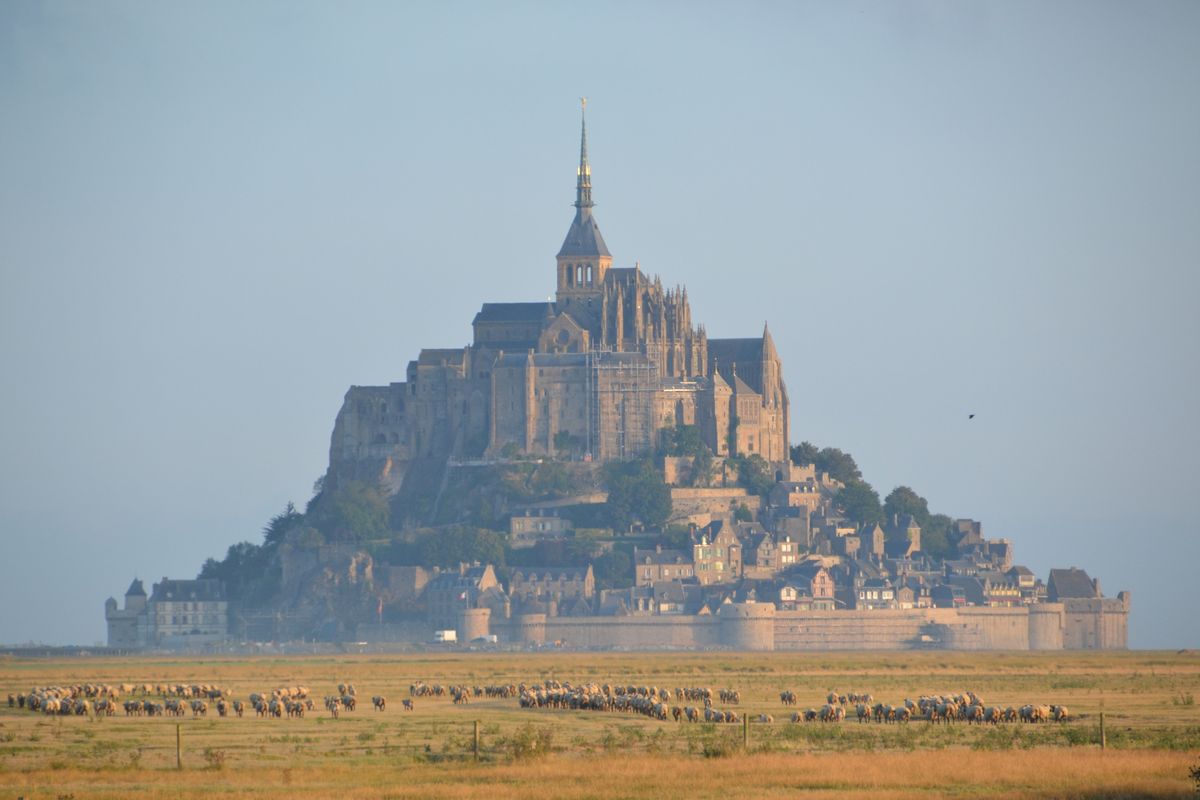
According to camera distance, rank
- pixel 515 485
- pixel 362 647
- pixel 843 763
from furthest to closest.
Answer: pixel 515 485 → pixel 362 647 → pixel 843 763

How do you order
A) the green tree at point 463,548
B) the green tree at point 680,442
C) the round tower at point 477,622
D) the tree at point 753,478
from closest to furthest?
1. the round tower at point 477,622
2. the green tree at point 463,548
3. the green tree at point 680,442
4. the tree at point 753,478

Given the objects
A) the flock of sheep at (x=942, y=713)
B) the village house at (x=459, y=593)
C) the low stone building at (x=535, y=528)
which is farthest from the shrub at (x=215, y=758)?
the low stone building at (x=535, y=528)

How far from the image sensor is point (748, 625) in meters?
150

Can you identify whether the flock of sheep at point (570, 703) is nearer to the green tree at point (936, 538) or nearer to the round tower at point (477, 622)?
the round tower at point (477, 622)

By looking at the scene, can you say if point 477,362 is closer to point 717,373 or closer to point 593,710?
point 717,373

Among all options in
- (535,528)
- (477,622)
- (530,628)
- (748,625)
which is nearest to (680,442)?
(535,528)

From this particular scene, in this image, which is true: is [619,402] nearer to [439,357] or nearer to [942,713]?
[439,357]

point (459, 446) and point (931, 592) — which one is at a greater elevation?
point (459, 446)

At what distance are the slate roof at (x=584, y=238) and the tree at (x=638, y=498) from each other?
21206mm

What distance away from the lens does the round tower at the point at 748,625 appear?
148625 mm

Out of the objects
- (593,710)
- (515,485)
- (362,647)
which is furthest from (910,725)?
(515,485)

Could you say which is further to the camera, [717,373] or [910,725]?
[717,373]

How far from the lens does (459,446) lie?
6786 inches

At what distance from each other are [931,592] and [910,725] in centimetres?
9553
